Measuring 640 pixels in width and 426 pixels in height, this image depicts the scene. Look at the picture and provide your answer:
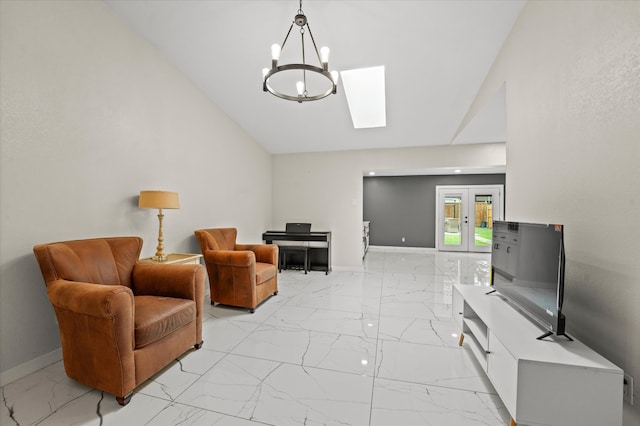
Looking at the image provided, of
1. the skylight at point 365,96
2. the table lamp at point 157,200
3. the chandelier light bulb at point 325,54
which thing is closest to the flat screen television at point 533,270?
the chandelier light bulb at point 325,54

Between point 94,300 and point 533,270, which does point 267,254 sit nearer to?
point 94,300

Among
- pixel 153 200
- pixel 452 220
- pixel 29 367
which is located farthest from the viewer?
pixel 452 220

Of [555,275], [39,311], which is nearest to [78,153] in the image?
[39,311]

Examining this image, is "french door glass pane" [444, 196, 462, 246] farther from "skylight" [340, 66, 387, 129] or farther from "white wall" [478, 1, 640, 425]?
"white wall" [478, 1, 640, 425]

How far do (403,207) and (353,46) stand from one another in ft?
18.6

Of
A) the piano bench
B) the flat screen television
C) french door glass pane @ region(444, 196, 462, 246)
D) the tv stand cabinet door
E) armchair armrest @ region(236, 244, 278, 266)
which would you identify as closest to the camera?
the tv stand cabinet door

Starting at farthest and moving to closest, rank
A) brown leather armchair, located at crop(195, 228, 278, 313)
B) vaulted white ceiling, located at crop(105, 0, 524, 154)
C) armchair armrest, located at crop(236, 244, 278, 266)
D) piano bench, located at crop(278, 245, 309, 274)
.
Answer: piano bench, located at crop(278, 245, 309, 274) < armchair armrest, located at crop(236, 244, 278, 266) < brown leather armchair, located at crop(195, 228, 278, 313) < vaulted white ceiling, located at crop(105, 0, 524, 154)

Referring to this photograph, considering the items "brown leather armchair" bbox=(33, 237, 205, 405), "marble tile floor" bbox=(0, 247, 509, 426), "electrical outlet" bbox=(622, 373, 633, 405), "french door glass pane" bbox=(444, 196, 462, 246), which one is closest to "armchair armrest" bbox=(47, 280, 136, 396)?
"brown leather armchair" bbox=(33, 237, 205, 405)

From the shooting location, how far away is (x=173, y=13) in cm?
273

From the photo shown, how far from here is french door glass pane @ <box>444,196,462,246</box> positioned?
7684 mm

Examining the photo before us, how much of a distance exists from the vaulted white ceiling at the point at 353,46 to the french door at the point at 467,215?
3297 millimetres

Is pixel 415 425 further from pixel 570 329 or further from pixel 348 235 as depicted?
pixel 348 235

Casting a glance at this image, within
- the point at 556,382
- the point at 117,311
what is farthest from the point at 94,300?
the point at 556,382

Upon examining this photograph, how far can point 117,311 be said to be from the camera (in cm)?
162
